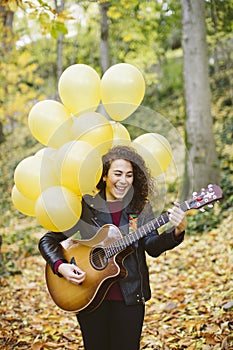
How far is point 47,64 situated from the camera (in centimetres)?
2030

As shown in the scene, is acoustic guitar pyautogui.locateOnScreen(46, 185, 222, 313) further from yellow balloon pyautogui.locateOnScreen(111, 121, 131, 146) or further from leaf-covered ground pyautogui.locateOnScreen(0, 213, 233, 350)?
leaf-covered ground pyautogui.locateOnScreen(0, 213, 233, 350)

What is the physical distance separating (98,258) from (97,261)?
19mm

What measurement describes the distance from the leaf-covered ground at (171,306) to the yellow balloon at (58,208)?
75.2 inches

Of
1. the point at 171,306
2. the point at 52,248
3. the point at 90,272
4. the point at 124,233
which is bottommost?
the point at 171,306

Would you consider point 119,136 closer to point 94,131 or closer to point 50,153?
point 94,131

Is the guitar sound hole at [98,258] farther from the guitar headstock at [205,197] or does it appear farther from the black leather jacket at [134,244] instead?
the guitar headstock at [205,197]

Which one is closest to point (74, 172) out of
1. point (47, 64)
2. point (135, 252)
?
point (135, 252)

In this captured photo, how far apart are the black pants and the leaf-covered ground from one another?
134cm

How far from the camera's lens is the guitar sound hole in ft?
8.16

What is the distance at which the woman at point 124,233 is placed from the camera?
8.04ft

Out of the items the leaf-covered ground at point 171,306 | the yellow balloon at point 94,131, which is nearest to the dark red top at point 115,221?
the yellow balloon at point 94,131

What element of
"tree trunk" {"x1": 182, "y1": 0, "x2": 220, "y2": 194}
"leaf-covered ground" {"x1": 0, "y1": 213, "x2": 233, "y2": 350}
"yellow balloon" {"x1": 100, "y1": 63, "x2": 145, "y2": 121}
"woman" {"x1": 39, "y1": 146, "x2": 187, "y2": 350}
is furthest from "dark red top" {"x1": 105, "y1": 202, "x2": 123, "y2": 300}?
"tree trunk" {"x1": 182, "y1": 0, "x2": 220, "y2": 194}

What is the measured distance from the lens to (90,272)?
8.21 ft

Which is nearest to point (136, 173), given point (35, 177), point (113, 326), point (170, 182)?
point (35, 177)
